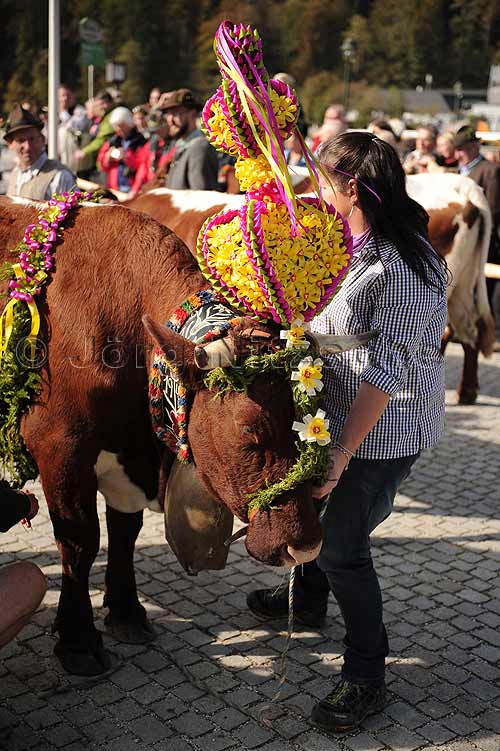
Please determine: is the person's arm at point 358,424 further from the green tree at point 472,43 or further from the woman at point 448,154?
the green tree at point 472,43

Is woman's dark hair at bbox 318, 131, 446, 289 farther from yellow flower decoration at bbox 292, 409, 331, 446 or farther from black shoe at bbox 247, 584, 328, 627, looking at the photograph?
black shoe at bbox 247, 584, 328, 627

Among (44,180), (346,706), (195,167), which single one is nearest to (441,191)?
(195,167)

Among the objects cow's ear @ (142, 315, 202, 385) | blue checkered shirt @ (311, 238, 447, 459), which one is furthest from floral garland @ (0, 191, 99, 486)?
blue checkered shirt @ (311, 238, 447, 459)

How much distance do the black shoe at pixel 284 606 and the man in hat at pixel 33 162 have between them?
3499 millimetres

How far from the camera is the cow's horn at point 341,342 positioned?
116 inches

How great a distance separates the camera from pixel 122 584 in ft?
13.2

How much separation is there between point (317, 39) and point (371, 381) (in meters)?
133

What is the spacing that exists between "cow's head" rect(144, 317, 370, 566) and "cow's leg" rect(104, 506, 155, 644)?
42.6 inches

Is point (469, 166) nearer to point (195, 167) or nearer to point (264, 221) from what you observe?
point (195, 167)

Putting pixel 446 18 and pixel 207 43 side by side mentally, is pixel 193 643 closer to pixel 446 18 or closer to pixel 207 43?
pixel 207 43

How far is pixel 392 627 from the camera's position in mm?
4133

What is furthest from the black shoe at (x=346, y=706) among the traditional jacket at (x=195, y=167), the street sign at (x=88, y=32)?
the street sign at (x=88, y=32)

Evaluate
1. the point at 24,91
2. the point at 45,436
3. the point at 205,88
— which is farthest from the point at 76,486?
the point at 205,88

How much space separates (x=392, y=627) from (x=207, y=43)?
10848 cm
